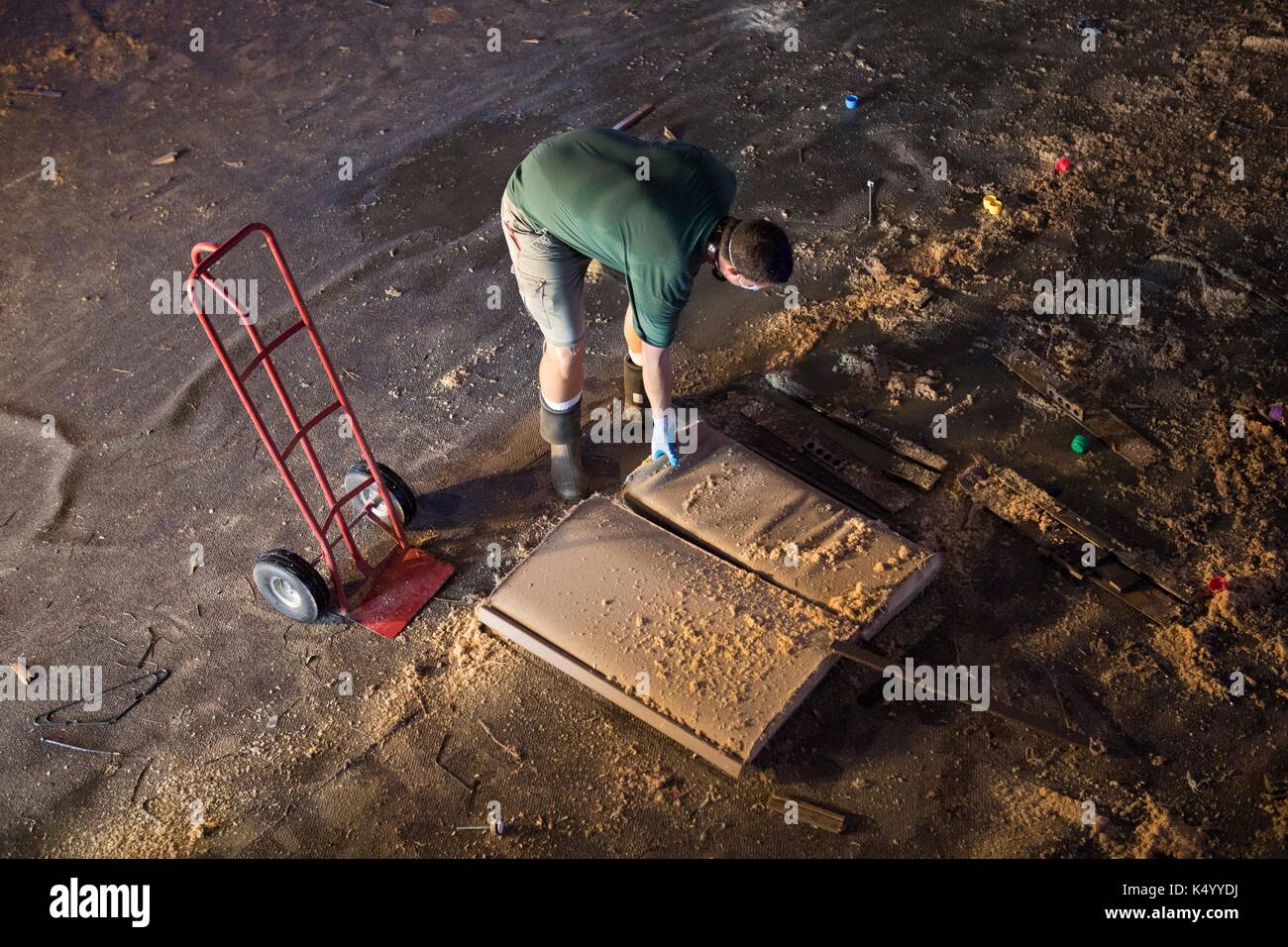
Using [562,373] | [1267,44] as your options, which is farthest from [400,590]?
[1267,44]

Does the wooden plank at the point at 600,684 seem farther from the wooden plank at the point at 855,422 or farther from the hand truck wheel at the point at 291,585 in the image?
the wooden plank at the point at 855,422

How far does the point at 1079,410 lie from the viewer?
18.4ft

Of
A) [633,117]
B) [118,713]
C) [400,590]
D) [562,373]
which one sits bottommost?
[118,713]

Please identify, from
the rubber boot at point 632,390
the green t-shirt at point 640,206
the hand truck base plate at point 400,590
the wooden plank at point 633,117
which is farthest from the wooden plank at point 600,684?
the wooden plank at point 633,117

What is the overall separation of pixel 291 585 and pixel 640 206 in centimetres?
237

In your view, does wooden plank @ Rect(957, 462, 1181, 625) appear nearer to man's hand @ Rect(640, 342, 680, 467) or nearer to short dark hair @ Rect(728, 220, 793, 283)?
man's hand @ Rect(640, 342, 680, 467)

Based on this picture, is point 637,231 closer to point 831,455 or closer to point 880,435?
point 831,455

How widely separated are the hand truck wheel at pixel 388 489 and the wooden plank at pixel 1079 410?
3.43 meters

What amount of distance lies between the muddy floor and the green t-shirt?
1.50 m

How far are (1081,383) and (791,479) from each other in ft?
6.32

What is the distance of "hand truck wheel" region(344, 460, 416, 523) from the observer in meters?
5.11

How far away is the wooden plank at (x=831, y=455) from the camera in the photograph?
5.32 meters

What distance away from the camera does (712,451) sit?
525 cm
